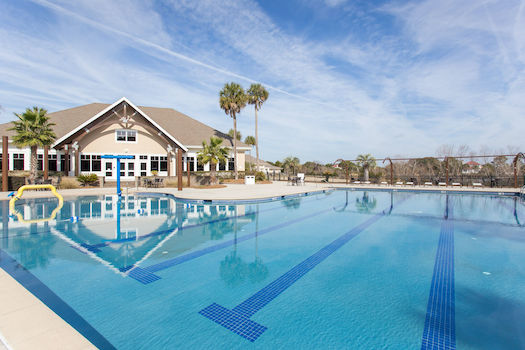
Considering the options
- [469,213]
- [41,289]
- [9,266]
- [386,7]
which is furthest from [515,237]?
[386,7]

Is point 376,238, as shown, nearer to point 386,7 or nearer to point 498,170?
point 386,7

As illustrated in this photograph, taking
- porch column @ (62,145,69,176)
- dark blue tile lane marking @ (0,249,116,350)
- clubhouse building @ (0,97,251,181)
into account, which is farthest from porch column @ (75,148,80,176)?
dark blue tile lane marking @ (0,249,116,350)

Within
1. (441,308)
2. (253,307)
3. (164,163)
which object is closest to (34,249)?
(253,307)

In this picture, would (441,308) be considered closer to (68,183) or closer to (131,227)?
(131,227)

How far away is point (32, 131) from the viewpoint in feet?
59.2

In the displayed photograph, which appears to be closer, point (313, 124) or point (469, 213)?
point (469, 213)

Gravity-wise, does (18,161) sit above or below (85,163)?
above

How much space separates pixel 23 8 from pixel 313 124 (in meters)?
28.0

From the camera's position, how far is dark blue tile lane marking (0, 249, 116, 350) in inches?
121

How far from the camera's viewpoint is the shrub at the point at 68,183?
1902 centimetres

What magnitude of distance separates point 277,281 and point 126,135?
82.8 ft

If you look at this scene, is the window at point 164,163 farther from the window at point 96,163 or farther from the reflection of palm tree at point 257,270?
the reflection of palm tree at point 257,270

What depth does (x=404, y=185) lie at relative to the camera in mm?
24500

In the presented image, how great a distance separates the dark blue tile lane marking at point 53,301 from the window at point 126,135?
2130 cm
